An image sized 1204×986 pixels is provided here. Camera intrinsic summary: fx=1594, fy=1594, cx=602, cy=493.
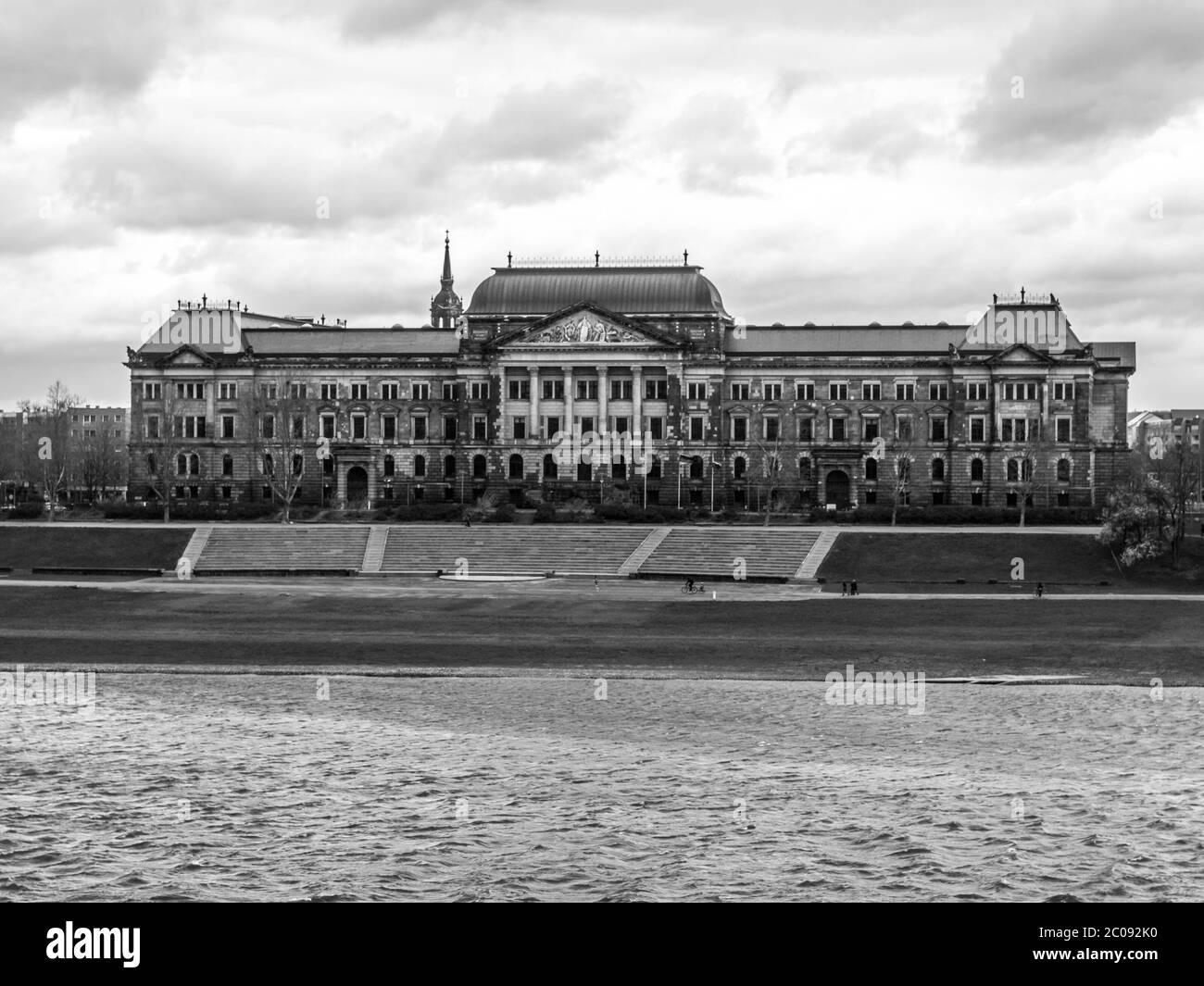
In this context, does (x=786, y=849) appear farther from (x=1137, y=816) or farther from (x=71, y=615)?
(x=71, y=615)

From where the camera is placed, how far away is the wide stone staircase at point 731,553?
3797 inches

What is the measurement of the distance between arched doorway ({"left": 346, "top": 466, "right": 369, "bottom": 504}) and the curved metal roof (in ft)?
58.5

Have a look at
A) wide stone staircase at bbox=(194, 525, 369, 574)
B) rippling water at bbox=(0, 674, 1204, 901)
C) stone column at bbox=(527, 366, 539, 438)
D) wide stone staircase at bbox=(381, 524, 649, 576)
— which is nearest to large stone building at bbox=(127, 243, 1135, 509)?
stone column at bbox=(527, 366, 539, 438)

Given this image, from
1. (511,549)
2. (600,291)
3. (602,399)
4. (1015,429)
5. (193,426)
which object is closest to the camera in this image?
(511,549)

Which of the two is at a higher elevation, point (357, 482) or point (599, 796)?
point (357, 482)

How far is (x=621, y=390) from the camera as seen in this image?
14262cm

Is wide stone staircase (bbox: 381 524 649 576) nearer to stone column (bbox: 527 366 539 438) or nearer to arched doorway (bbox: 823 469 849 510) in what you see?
stone column (bbox: 527 366 539 438)

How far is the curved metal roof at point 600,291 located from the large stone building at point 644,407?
189mm

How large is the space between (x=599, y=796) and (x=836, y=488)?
367 ft

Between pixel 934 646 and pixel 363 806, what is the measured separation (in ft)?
104

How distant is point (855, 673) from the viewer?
50531mm

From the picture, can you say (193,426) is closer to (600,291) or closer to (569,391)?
(569,391)

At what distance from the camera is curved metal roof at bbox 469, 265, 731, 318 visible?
473ft

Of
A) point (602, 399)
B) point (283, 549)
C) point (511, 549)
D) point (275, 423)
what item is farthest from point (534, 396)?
point (283, 549)
